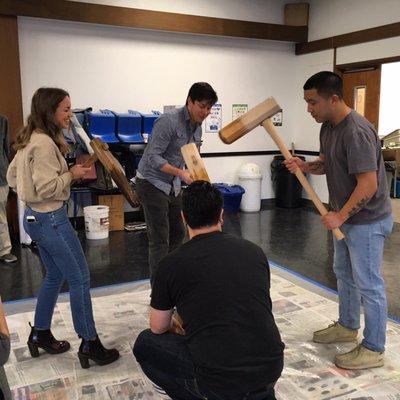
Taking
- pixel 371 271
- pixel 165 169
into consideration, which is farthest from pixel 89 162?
pixel 371 271

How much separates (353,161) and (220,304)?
43.2 inches

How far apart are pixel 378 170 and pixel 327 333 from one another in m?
0.97

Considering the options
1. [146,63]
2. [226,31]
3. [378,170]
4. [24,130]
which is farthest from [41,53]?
[378,170]

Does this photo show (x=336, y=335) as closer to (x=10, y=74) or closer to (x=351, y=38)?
(x=10, y=74)

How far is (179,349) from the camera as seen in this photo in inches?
63.8

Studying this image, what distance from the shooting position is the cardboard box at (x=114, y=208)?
527 centimetres

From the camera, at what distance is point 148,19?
548 centimetres

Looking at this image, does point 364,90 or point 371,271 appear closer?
point 371,271

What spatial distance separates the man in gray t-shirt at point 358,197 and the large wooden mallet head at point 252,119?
0.26 meters

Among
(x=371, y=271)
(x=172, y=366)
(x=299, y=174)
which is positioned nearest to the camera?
(x=172, y=366)

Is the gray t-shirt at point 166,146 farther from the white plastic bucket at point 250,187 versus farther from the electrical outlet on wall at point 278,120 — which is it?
the electrical outlet on wall at point 278,120

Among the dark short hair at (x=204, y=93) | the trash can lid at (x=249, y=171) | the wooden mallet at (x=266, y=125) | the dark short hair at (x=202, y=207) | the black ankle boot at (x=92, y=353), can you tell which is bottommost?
the black ankle boot at (x=92, y=353)

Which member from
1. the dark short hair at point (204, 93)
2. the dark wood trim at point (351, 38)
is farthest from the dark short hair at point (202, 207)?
the dark wood trim at point (351, 38)

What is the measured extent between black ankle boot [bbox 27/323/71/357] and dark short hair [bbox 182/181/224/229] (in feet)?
4.39
